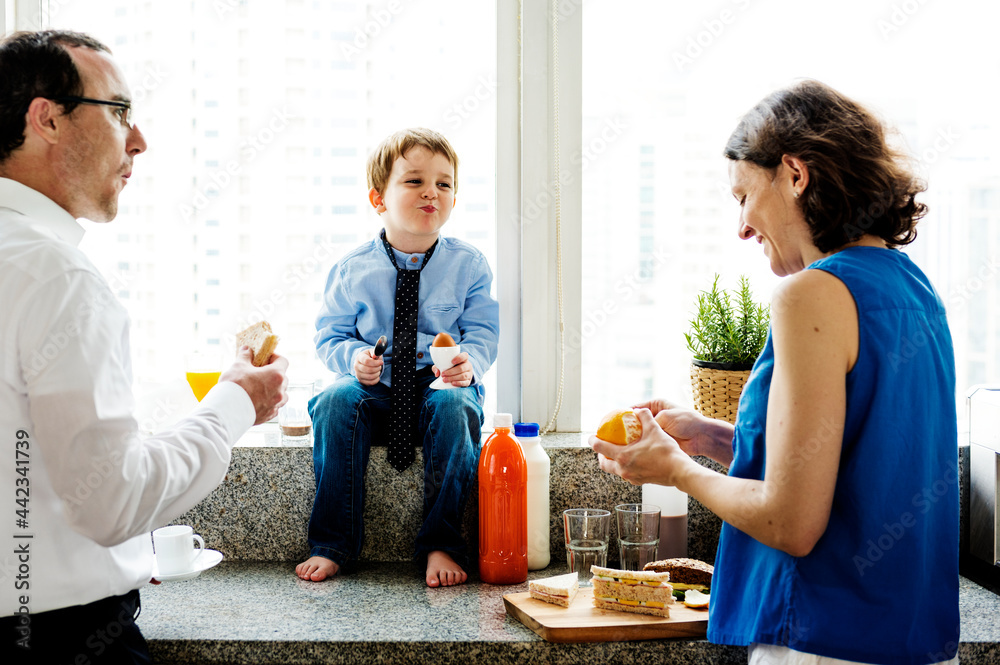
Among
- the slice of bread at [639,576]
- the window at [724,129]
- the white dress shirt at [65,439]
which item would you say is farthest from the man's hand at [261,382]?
the window at [724,129]

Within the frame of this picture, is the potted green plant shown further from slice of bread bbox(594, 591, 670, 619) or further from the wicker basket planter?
slice of bread bbox(594, 591, 670, 619)

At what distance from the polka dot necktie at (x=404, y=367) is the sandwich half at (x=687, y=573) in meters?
0.58

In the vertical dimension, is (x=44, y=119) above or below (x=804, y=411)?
above

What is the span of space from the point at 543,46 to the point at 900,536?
56.5 inches

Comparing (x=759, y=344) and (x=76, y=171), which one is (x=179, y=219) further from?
(x=759, y=344)

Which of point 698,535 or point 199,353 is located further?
point 199,353

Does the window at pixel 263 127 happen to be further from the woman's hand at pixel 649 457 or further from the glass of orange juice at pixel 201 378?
the woman's hand at pixel 649 457

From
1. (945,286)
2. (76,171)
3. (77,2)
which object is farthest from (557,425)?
(77,2)

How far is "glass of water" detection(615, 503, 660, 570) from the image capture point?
166 cm

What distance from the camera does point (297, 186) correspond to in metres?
Answer: 2.02

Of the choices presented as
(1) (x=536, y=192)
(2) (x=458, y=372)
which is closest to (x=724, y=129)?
(1) (x=536, y=192)

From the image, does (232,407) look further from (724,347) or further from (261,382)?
(724,347)

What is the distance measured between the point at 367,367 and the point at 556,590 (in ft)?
2.10

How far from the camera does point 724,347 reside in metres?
1.83
